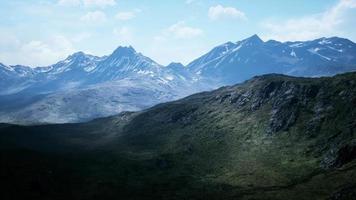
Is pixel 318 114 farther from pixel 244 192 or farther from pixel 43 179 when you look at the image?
pixel 43 179

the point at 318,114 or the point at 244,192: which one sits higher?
the point at 318,114

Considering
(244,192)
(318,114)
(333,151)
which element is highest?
(318,114)

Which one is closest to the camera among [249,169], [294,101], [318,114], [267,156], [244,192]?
[244,192]

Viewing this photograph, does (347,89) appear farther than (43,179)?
Yes

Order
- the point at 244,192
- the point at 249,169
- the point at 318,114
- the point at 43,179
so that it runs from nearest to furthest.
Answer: the point at 244,192 < the point at 43,179 < the point at 249,169 < the point at 318,114

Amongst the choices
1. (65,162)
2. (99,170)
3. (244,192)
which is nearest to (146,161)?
(99,170)

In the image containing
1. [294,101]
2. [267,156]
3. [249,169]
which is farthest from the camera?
[294,101]

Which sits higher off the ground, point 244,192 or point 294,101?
point 294,101

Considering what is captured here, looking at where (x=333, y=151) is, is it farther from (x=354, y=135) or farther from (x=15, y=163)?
(x=15, y=163)

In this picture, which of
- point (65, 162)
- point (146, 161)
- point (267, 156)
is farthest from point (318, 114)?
point (65, 162)
